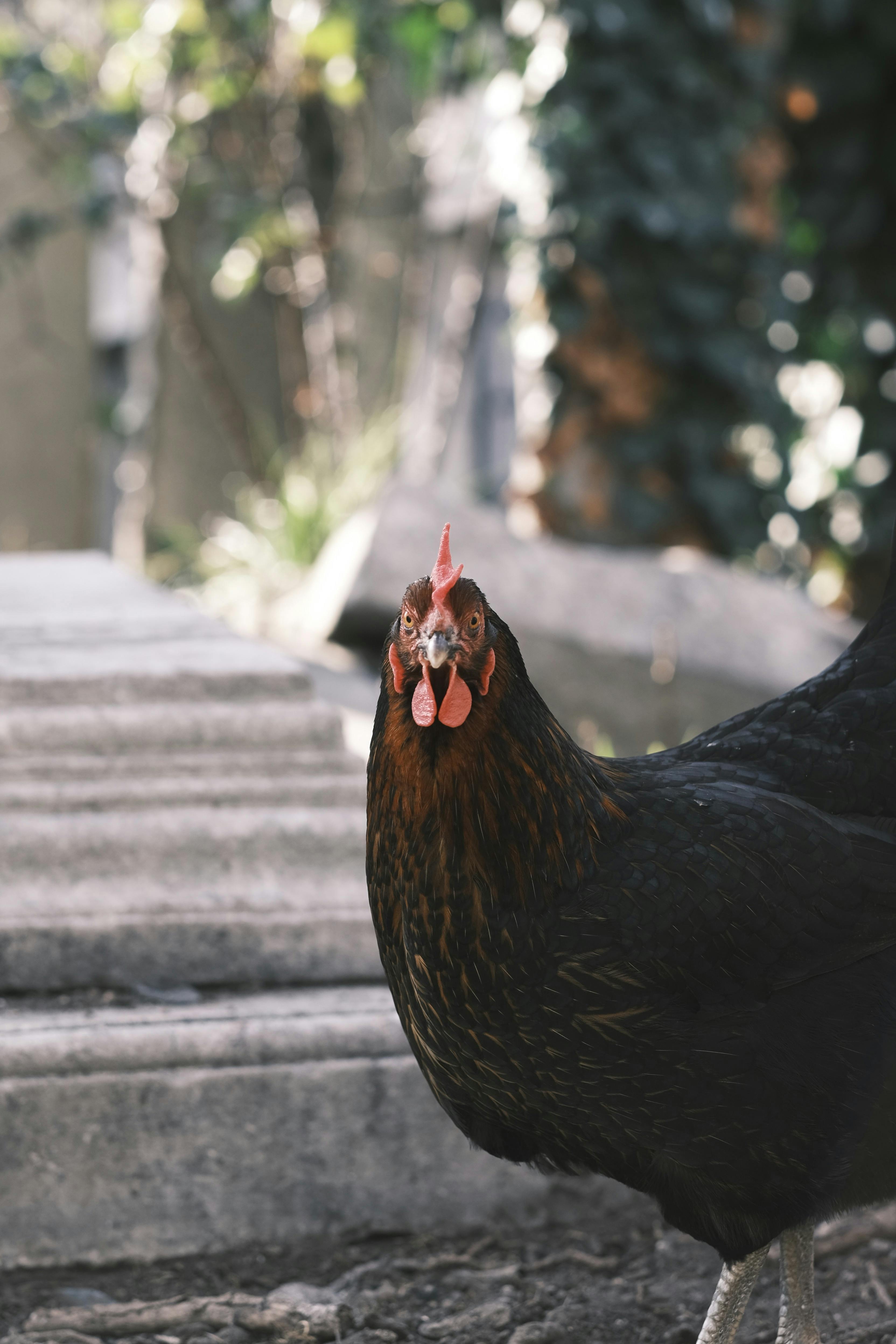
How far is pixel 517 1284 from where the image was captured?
184cm

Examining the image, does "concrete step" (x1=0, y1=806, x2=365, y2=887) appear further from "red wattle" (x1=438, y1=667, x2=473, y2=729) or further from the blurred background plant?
the blurred background plant

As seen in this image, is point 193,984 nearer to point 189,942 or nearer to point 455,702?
point 189,942

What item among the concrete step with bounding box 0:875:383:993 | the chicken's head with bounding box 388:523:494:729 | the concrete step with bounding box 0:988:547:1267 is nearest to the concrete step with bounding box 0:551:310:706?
the concrete step with bounding box 0:875:383:993

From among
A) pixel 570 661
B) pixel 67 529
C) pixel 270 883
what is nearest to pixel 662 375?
pixel 570 661

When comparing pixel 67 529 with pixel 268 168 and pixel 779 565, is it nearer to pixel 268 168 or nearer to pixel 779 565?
pixel 268 168

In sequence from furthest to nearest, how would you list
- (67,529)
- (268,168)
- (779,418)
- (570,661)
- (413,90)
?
(67,529) < (268,168) < (413,90) < (779,418) < (570,661)

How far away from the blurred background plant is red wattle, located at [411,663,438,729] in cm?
365

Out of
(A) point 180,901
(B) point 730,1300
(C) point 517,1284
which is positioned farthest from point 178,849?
(B) point 730,1300

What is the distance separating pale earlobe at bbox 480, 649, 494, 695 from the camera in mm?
1359

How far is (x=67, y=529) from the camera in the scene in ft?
26.1

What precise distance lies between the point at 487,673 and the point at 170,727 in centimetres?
109

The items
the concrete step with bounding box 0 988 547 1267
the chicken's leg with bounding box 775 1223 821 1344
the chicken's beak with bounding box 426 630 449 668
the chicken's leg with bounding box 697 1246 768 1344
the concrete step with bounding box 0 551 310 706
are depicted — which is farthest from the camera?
the concrete step with bounding box 0 551 310 706

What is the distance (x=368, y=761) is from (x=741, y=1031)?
521mm

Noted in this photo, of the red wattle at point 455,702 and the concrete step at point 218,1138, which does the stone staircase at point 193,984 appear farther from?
the red wattle at point 455,702
